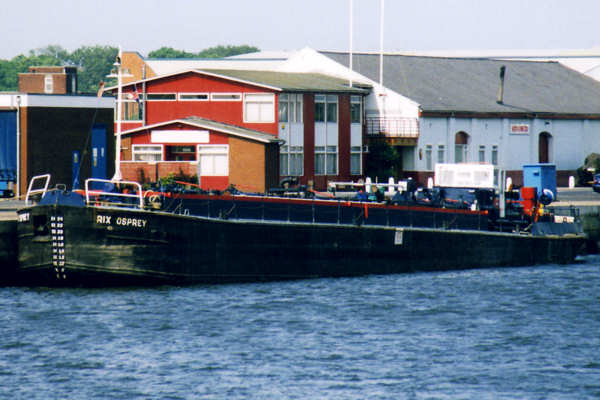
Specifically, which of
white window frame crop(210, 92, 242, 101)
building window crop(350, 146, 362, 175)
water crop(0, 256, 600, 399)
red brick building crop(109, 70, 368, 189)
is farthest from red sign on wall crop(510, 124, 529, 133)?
water crop(0, 256, 600, 399)

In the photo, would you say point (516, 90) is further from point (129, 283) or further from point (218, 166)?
point (129, 283)

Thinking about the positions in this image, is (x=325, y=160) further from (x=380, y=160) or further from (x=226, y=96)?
(x=226, y=96)

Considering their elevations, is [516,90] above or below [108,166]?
above

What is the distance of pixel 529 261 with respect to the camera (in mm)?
47250

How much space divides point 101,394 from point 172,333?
6.20m

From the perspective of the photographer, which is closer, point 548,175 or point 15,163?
point 15,163

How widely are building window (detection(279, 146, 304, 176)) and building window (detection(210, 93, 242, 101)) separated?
398cm

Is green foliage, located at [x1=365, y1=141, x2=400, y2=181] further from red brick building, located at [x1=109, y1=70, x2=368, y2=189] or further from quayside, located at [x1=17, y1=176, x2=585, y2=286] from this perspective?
quayside, located at [x1=17, y1=176, x2=585, y2=286]

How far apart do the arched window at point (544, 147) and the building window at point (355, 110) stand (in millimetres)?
16457

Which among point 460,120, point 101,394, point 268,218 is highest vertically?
point 460,120

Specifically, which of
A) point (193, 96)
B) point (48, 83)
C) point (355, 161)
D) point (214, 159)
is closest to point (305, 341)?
point (214, 159)

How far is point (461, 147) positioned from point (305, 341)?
158 ft

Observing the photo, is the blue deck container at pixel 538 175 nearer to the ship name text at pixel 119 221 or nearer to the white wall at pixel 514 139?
the white wall at pixel 514 139

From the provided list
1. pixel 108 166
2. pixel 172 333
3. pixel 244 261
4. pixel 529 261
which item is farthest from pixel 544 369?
pixel 108 166
